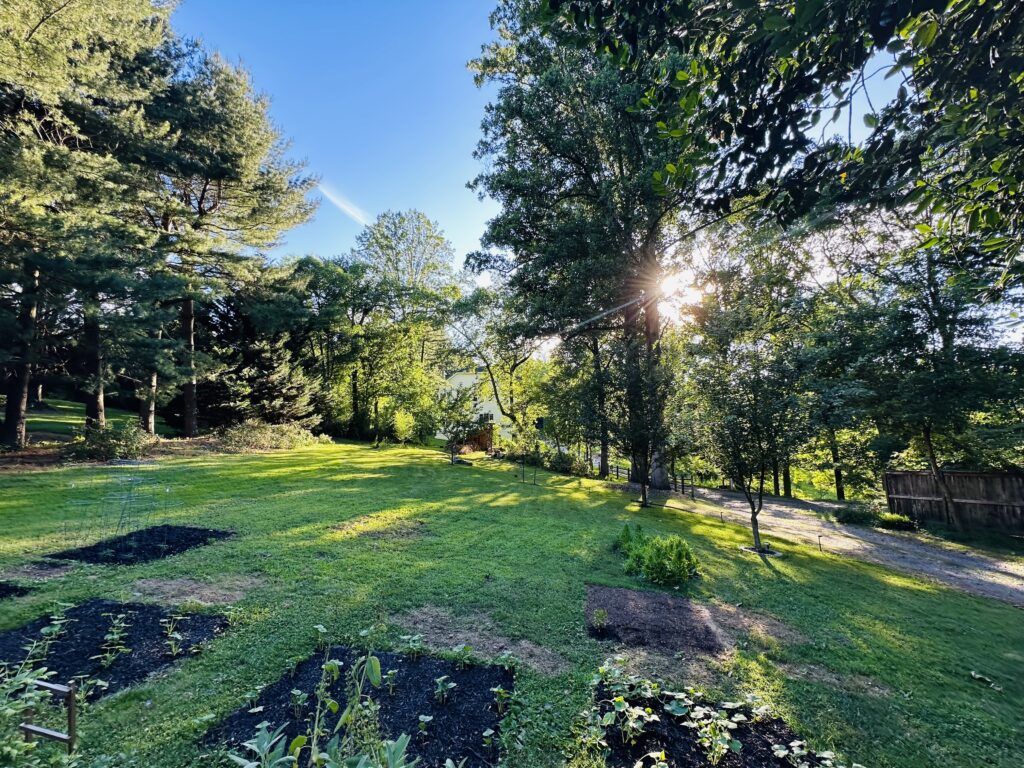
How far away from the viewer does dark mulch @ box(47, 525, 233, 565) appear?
15.6ft

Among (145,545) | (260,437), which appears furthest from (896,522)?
(260,437)

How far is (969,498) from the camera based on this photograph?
11055 mm

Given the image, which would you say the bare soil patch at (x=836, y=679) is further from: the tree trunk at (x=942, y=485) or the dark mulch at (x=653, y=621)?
the tree trunk at (x=942, y=485)

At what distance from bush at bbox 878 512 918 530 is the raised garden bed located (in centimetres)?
1334

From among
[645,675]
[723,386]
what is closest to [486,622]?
[645,675]

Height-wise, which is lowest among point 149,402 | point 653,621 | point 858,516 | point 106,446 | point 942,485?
point 858,516

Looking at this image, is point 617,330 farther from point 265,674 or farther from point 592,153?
point 265,674

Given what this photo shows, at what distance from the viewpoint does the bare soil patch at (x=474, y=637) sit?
3.15m

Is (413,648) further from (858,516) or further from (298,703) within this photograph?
(858,516)

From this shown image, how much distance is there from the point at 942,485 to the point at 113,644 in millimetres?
17376

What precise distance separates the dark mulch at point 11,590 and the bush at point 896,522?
17.7 meters

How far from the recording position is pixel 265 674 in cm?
275

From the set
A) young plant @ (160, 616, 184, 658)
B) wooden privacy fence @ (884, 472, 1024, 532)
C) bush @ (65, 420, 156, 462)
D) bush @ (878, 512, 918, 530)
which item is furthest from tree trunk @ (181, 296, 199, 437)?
wooden privacy fence @ (884, 472, 1024, 532)

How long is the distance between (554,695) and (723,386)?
6661mm
